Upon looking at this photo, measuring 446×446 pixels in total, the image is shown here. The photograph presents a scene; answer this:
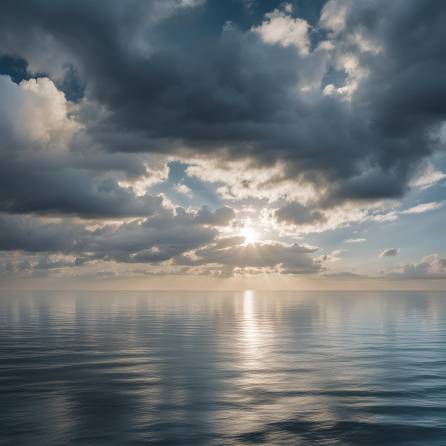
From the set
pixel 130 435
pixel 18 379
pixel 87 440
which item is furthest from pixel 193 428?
pixel 18 379

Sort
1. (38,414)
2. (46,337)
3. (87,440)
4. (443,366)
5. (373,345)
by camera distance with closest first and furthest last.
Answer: (87,440)
(38,414)
(443,366)
(373,345)
(46,337)

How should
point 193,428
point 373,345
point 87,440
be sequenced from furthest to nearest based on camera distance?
point 373,345 → point 193,428 → point 87,440

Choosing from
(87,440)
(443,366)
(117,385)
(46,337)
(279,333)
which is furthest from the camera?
(279,333)

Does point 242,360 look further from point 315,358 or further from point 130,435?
point 130,435

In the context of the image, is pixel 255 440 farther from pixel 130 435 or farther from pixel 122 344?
pixel 122 344

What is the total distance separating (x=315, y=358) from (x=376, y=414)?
22.1 metres

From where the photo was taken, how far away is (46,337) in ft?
230

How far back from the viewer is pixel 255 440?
23.1 m

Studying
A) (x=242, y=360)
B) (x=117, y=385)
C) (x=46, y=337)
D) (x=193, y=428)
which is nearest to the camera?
(x=193, y=428)

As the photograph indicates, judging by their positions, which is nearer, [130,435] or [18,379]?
[130,435]

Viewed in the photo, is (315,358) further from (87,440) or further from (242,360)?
(87,440)

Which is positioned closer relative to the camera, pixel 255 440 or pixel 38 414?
pixel 255 440

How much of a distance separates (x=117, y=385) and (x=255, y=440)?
16.0 meters

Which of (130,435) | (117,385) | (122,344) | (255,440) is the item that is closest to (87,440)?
(130,435)
